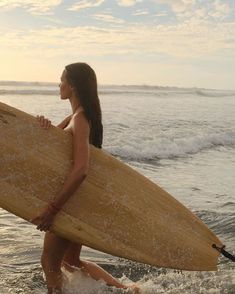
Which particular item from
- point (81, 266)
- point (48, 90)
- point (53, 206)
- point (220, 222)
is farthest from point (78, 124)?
point (48, 90)

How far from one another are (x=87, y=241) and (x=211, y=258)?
1.05 metres

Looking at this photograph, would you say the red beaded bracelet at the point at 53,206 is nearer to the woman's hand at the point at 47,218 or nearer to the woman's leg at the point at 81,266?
the woman's hand at the point at 47,218

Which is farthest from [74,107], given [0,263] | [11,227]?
[11,227]

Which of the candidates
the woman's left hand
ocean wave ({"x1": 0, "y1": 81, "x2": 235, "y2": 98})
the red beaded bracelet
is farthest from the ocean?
ocean wave ({"x1": 0, "y1": 81, "x2": 235, "y2": 98})

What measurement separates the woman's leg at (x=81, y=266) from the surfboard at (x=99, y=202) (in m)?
0.39

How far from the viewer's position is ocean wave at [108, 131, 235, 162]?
12.5 m

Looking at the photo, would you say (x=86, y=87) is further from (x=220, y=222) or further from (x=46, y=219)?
(x=220, y=222)

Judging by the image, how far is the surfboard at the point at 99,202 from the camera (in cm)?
375

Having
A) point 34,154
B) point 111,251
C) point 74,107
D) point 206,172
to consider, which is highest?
point 74,107

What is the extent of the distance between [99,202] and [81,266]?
0.72 m

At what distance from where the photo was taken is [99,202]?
384 centimetres

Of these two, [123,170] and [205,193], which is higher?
[123,170]

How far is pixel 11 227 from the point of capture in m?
6.12

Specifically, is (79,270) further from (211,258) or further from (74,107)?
(74,107)
